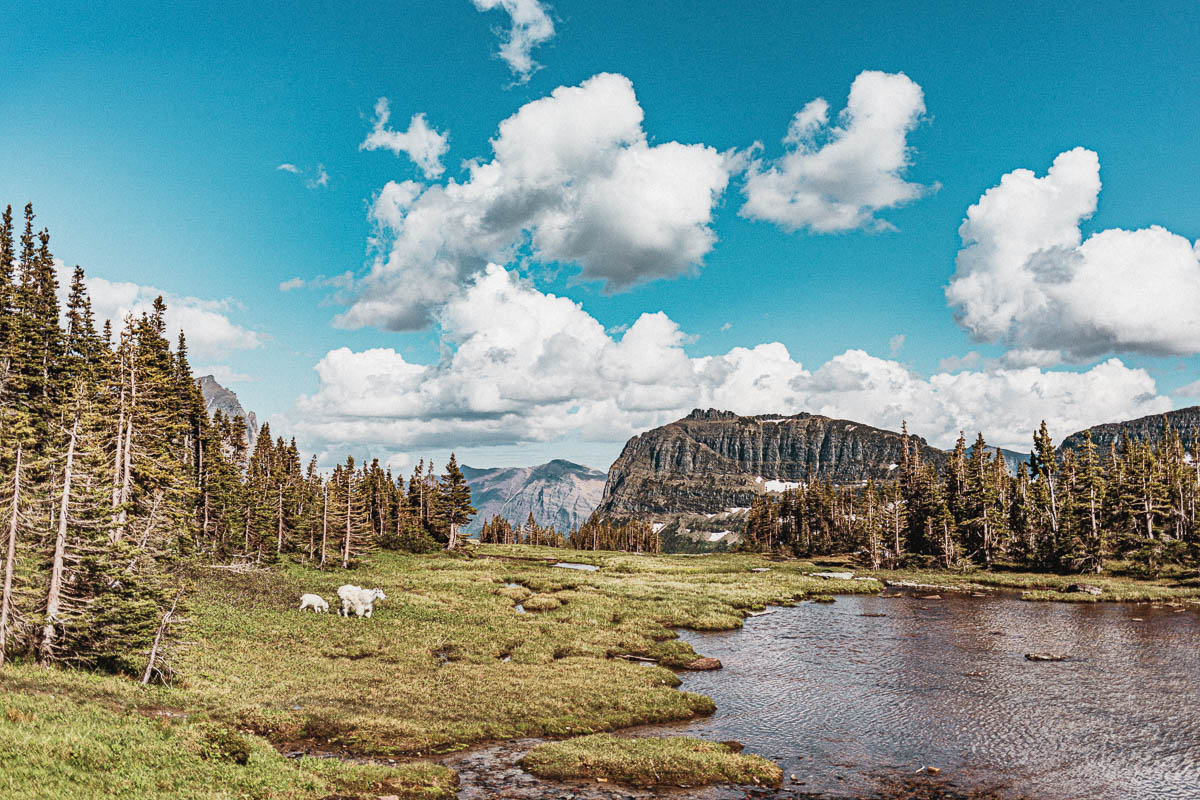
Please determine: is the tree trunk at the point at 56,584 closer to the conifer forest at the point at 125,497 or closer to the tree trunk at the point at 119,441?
the conifer forest at the point at 125,497

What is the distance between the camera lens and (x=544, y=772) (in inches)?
875

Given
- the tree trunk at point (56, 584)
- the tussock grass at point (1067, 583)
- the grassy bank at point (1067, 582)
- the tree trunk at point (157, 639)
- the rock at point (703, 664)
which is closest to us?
the tree trunk at point (56, 584)

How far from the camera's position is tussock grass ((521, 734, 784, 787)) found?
873 inches

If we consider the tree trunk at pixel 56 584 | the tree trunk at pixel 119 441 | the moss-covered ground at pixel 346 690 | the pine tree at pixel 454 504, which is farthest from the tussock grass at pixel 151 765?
the pine tree at pixel 454 504

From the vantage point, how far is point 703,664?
4050 centimetres

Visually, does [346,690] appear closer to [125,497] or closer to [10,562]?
[10,562]

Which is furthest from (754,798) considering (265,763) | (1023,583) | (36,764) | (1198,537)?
(1198,537)

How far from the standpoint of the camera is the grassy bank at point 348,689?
17391mm

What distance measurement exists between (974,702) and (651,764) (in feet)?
62.9

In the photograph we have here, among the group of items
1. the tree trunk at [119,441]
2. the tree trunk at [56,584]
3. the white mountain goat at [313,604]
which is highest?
the tree trunk at [119,441]

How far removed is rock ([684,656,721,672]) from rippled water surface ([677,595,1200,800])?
2.97ft

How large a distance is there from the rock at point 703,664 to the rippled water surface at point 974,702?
91 cm

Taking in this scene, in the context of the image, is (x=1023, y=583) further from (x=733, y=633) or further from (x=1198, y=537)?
(x=733, y=633)

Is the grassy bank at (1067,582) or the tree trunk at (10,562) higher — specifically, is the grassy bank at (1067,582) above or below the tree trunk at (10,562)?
below
